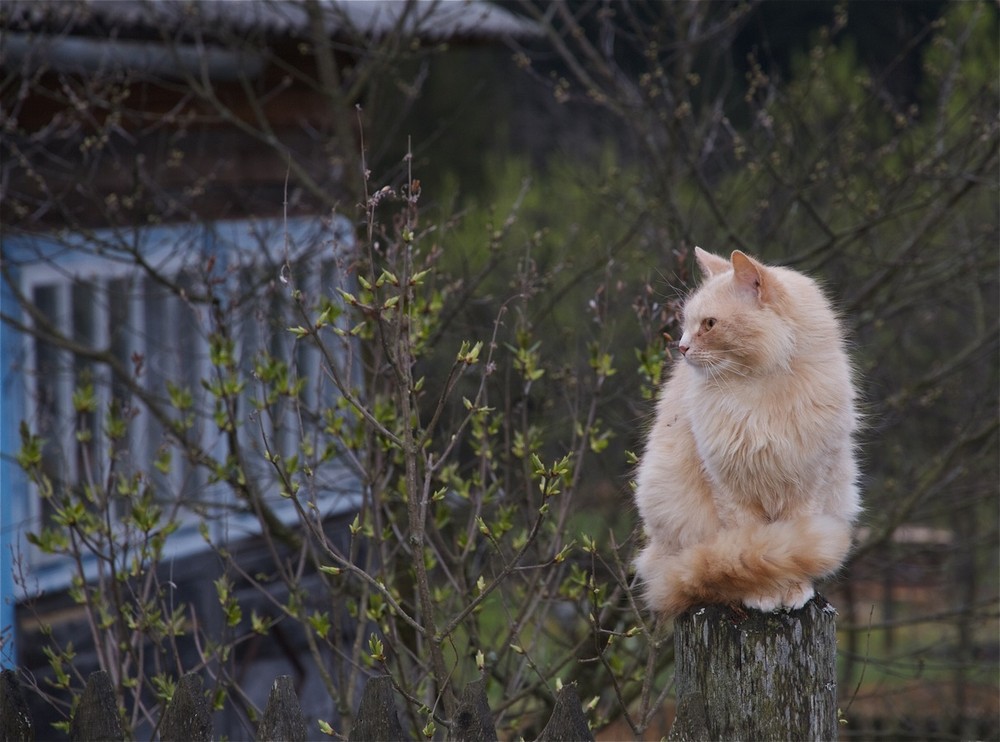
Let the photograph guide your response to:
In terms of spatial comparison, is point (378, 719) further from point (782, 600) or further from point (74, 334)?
point (74, 334)

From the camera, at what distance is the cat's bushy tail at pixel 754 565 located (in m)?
1.98

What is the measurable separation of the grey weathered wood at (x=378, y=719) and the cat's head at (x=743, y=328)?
2.95ft

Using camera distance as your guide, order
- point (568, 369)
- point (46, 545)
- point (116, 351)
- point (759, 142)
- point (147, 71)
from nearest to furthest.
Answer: point (46, 545) < point (568, 369) < point (147, 71) < point (759, 142) < point (116, 351)

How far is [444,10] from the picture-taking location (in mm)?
4844

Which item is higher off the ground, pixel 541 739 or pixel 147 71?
pixel 147 71

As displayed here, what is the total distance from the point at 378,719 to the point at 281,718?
0.63 feet

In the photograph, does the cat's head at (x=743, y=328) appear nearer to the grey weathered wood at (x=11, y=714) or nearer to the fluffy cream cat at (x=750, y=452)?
the fluffy cream cat at (x=750, y=452)

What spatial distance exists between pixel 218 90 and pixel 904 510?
165 inches

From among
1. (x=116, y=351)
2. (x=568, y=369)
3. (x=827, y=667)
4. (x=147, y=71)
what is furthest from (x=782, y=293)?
(x=116, y=351)

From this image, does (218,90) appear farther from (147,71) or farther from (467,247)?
(467,247)

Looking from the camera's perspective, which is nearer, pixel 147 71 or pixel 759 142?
pixel 147 71

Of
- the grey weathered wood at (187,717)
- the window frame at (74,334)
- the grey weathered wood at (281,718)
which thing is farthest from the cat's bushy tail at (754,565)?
the window frame at (74,334)

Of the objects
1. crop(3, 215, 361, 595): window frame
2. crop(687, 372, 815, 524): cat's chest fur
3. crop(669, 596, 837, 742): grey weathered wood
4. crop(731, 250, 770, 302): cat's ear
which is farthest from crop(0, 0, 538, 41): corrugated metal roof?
crop(669, 596, 837, 742): grey weathered wood

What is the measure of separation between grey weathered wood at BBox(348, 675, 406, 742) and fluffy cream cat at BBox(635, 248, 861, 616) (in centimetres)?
57
